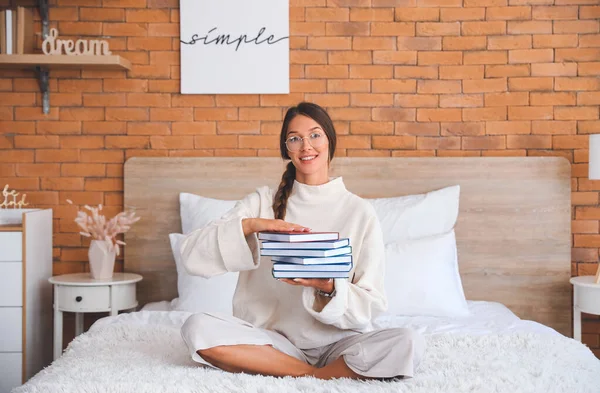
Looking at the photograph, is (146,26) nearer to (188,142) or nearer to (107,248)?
(188,142)

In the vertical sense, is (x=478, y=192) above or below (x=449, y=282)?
above

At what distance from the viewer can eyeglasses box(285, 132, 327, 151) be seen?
2041mm

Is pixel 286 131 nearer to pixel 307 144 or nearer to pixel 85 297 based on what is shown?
pixel 307 144

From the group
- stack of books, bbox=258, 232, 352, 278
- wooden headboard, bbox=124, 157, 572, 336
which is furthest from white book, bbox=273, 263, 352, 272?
wooden headboard, bbox=124, 157, 572, 336

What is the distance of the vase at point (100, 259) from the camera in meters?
3.07

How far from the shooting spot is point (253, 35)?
11.0 ft

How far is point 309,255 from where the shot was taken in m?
1.69

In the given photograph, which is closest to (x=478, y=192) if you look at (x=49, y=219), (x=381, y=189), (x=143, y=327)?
(x=381, y=189)

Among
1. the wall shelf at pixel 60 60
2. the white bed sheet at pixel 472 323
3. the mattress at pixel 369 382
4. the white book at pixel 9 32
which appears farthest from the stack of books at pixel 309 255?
the white book at pixel 9 32

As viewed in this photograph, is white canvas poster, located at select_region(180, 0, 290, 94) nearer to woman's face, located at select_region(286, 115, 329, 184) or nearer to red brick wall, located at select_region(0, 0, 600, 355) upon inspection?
red brick wall, located at select_region(0, 0, 600, 355)

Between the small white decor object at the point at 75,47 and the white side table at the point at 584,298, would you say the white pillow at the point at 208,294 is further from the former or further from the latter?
the white side table at the point at 584,298

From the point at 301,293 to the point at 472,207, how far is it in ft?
5.17

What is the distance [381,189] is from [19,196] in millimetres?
1837

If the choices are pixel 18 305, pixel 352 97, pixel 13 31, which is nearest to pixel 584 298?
pixel 352 97
